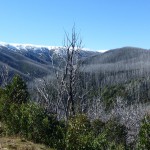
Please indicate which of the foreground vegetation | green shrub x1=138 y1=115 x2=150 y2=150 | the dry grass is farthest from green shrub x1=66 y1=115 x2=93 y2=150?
green shrub x1=138 y1=115 x2=150 y2=150

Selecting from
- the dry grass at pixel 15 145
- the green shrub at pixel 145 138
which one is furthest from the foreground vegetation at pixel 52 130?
the dry grass at pixel 15 145

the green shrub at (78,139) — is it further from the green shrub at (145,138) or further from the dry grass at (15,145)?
the green shrub at (145,138)

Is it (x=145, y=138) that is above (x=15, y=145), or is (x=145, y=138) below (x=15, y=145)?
below

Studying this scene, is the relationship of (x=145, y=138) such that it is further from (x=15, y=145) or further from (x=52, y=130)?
(x=15, y=145)

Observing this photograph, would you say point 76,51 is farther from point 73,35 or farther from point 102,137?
point 102,137

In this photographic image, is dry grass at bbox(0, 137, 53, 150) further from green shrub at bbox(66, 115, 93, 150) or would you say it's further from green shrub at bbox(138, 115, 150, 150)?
green shrub at bbox(138, 115, 150, 150)

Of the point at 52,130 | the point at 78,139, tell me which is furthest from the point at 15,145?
the point at 52,130

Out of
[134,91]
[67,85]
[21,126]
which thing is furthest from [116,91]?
[21,126]

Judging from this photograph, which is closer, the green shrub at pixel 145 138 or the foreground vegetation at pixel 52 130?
the foreground vegetation at pixel 52 130

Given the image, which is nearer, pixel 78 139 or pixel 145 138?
pixel 78 139

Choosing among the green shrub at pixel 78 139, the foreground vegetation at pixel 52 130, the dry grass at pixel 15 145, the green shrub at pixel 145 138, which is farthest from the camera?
the green shrub at pixel 145 138

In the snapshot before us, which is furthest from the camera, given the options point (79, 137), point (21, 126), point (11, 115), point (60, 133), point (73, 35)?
point (73, 35)

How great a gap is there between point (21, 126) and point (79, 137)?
691 centimetres

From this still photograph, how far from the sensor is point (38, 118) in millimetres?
23250
